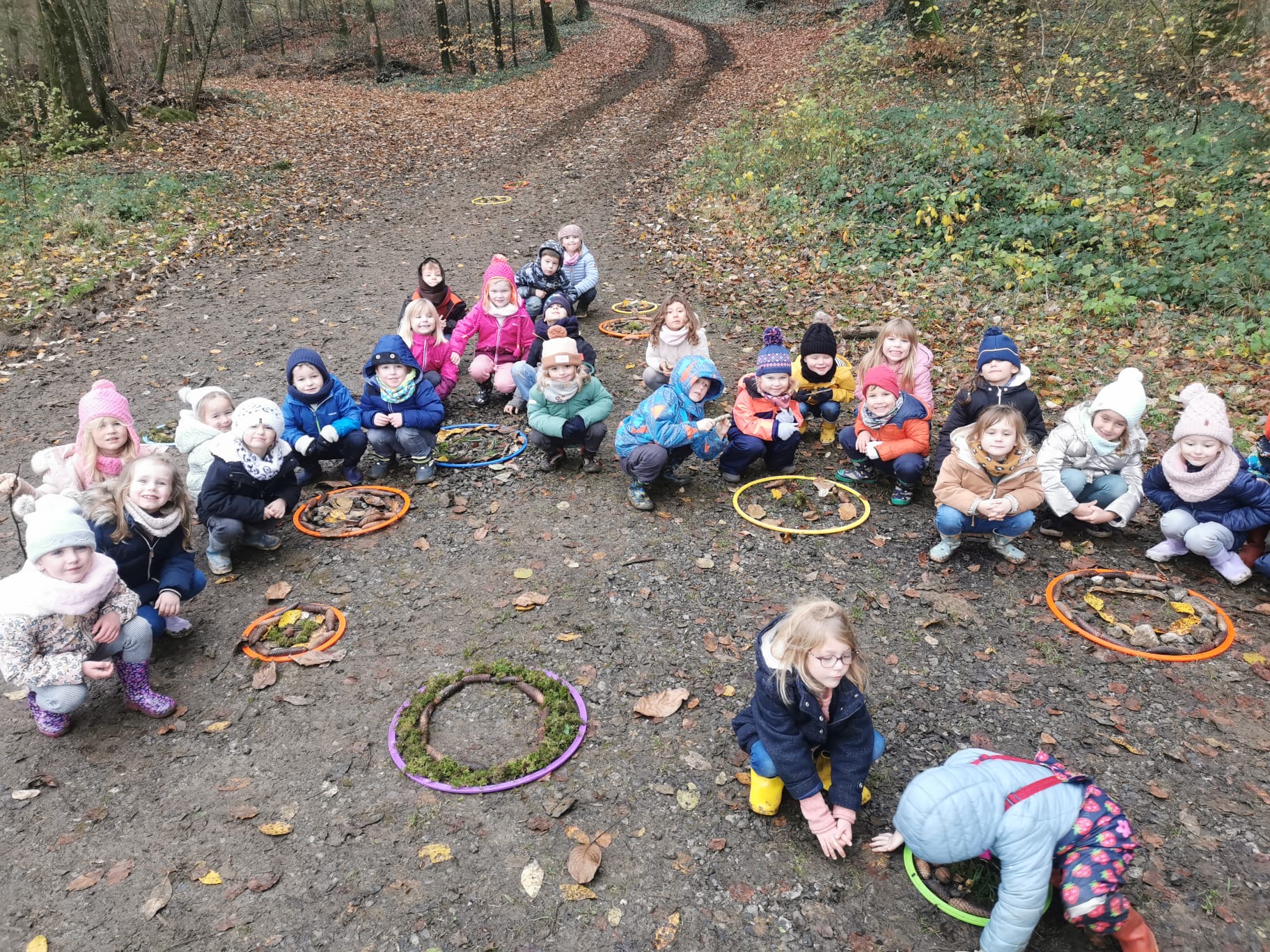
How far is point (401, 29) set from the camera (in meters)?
34.6

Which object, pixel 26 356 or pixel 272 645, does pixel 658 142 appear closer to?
pixel 26 356

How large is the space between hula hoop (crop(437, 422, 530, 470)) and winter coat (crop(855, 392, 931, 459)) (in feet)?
9.99

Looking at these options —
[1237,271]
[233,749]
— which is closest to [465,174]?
[1237,271]

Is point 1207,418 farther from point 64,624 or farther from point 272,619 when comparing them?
point 64,624

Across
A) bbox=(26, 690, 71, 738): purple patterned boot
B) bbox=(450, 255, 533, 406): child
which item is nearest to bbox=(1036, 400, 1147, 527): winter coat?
bbox=(450, 255, 533, 406): child

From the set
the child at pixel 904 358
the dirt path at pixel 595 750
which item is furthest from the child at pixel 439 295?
the child at pixel 904 358

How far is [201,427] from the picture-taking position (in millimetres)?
5664

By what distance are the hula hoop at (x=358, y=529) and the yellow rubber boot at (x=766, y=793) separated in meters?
3.52

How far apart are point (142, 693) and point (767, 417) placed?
459 cm

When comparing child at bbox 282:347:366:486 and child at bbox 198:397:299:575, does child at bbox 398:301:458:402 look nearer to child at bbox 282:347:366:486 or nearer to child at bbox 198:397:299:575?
child at bbox 282:347:366:486

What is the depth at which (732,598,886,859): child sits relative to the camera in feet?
10.2

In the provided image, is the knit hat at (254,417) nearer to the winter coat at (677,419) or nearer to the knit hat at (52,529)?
the knit hat at (52,529)

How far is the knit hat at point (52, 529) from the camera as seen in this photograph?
3678mm

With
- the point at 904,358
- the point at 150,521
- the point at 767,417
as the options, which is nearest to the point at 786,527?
the point at 767,417
